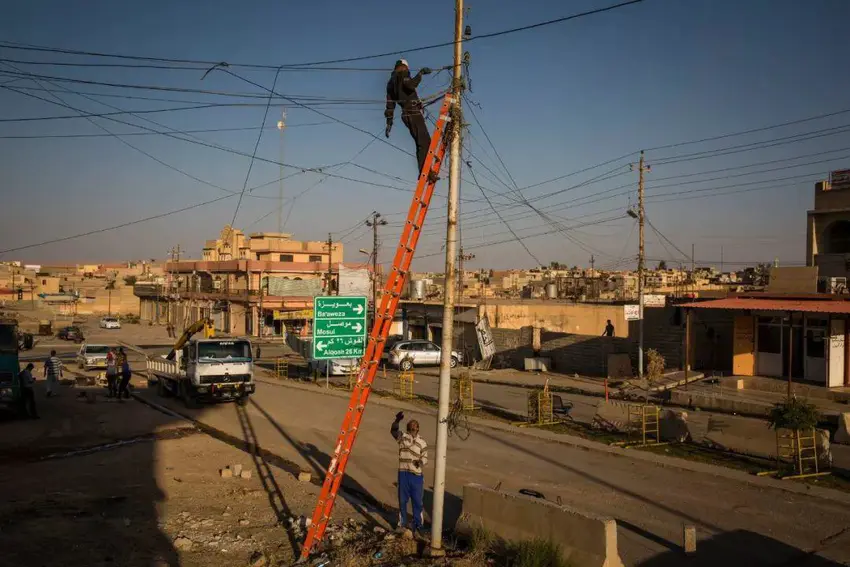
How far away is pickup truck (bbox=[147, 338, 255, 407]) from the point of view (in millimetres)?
22297

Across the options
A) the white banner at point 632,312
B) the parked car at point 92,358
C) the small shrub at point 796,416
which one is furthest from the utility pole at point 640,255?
the parked car at point 92,358

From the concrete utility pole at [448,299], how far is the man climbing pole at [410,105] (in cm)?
→ 41

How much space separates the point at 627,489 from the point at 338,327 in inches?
576

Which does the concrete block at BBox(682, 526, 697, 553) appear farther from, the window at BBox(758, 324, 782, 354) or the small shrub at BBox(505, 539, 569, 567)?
the window at BBox(758, 324, 782, 354)

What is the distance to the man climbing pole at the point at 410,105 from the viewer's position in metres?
8.82

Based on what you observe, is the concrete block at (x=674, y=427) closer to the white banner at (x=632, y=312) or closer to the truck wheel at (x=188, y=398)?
the white banner at (x=632, y=312)

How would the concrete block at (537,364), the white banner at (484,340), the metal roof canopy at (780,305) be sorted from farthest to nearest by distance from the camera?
Result: the concrete block at (537,364)
the white banner at (484,340)
the metal roof canopy at (780,305)

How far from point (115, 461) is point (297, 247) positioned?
6079 cm

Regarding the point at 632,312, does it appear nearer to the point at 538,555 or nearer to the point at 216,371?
the point at 216,371

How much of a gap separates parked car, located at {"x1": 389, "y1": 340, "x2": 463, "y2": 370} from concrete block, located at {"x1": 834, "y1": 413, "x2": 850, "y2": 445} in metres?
21.0

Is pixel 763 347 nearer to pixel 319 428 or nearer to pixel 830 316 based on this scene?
pixel 830 316

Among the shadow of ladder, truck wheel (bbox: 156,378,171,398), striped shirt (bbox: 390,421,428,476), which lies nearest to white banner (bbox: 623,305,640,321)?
the shadow of ladder

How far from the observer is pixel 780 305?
22578 mm

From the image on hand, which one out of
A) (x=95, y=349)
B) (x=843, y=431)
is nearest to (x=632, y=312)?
(x=843, y=431)
